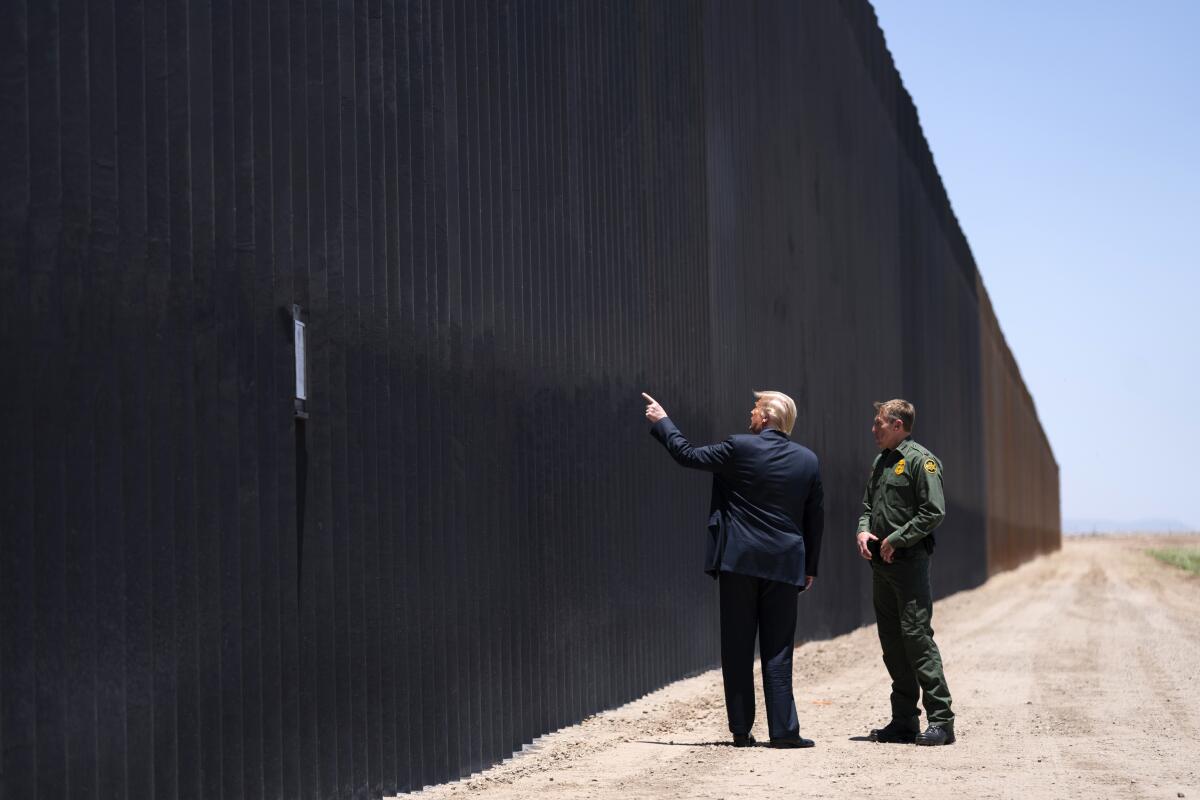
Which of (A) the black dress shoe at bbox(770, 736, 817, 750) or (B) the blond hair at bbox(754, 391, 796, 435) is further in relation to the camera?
(B) the blond hair at bbox(754, 391, 796, 435)

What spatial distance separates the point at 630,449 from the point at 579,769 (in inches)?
131

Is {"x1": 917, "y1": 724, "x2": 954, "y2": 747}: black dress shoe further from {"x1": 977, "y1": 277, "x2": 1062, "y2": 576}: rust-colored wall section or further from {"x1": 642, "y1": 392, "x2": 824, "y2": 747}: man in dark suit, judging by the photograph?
{"x1": 977, "y1": 277, "x2": 1062, "y2": 576}: rust-colored wall section

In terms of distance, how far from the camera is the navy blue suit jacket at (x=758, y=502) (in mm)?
8273

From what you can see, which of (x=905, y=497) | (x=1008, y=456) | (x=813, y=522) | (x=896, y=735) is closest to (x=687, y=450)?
(x=813, y=522)

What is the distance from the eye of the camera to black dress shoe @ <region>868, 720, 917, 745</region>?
8570 mm

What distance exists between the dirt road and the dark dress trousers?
0.34m

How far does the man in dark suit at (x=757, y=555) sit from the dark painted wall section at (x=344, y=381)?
1077mm

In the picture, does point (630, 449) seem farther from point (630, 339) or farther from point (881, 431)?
point (881, 431)

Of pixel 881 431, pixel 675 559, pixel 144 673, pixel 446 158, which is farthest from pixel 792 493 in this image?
pixel 144 673

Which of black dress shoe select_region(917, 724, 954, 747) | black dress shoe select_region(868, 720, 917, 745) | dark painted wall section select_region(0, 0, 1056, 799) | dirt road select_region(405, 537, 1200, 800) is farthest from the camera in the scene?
black dress shoe select_region(868, 720, 917, 745)

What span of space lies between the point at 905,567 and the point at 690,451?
140 centimetres

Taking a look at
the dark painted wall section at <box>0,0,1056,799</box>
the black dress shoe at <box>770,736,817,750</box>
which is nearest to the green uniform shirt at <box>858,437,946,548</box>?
the black dress shoe at <box>770,736,817,750</box>

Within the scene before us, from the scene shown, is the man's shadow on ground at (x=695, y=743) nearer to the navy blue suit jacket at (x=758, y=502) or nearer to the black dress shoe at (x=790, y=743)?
the black dress shoe at (x=790, y=743)

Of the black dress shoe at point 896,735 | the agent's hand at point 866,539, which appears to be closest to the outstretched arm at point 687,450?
the agent's hand at point 866,539
